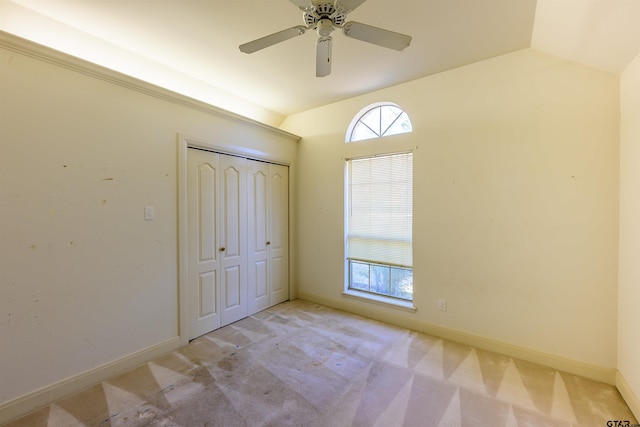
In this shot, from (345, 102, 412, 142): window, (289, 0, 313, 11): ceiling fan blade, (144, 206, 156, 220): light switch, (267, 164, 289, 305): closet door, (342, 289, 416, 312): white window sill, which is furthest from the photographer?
(267, 164, 289, 305): closet door

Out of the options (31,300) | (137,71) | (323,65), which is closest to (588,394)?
(323,65)

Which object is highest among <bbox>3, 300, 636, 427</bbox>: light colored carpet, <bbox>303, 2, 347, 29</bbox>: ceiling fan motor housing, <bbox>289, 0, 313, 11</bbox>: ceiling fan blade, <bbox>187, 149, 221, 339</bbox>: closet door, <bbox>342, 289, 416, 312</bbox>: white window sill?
<bbox>303, 2, 347, 29</bbox>: ceiling fan motor housing

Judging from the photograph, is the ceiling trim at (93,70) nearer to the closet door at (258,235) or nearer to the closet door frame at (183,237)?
the closet door frame at (183,237)

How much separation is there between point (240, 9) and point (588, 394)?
386 centimetres

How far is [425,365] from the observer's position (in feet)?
7.72

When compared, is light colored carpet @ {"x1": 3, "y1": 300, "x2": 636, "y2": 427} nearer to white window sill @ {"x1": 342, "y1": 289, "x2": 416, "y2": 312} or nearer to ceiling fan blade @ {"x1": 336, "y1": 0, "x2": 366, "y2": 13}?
white window sill @ {"x1": 342, "y1": 289, "x2": 416, "y2": 312}

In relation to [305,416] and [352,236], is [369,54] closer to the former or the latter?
[352,236]

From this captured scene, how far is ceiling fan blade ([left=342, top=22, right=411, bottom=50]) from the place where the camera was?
152 cm

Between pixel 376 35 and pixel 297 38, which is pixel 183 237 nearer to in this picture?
pixel 297 38

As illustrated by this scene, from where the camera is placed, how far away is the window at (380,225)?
315 centimetres

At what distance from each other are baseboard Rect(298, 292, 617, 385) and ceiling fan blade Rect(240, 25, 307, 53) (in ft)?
9.58

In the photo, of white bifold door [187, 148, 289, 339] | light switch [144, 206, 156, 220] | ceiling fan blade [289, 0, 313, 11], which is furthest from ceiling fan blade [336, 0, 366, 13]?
light switch [144, 206, 156, 220]

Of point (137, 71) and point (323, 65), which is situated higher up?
point (137, 71)

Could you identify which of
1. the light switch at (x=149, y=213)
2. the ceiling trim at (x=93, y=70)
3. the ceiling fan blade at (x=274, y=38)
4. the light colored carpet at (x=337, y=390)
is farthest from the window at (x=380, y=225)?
the light switch at (x=149, y=213)
